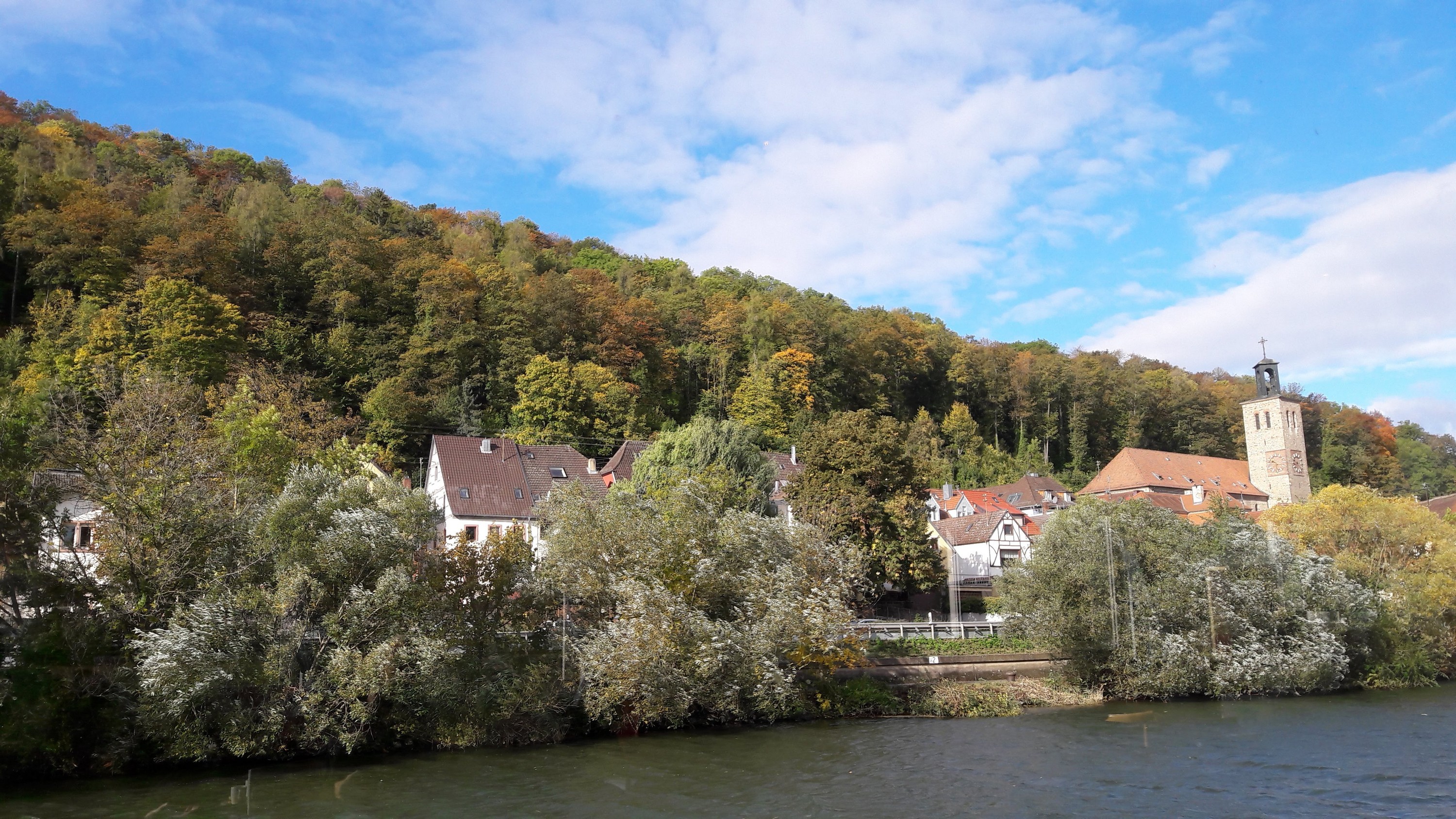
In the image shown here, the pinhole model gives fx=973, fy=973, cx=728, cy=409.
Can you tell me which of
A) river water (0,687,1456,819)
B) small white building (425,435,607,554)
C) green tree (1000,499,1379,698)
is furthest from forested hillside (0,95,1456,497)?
river water (0,687,1456,819)

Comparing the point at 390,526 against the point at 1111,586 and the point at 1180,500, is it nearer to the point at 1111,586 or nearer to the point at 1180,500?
the point at 1111,586

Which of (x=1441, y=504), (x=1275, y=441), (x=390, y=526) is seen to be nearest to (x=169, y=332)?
(x=390, y=526)

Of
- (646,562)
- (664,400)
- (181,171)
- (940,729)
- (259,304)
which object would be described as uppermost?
(181,171)

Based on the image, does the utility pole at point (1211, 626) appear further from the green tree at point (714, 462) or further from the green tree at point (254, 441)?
the green tree at point (254, 441)

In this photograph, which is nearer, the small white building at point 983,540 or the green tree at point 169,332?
the green tree at point 169,332

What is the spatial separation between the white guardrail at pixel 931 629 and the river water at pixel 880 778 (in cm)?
804

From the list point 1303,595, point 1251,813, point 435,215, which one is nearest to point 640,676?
point 1251,813

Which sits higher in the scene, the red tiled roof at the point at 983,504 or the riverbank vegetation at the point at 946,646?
the red tiled roof at the point at 983,504

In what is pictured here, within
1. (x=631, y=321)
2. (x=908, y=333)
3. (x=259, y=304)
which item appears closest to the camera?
(x=259, y=304)

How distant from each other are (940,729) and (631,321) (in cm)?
5414

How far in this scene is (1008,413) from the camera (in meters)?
108

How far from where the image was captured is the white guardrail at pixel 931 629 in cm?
3906

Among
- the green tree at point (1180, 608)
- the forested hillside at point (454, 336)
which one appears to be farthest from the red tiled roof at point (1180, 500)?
the green tree at point (1180, 608)

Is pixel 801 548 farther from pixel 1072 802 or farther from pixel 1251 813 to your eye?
pixel 1251 813
